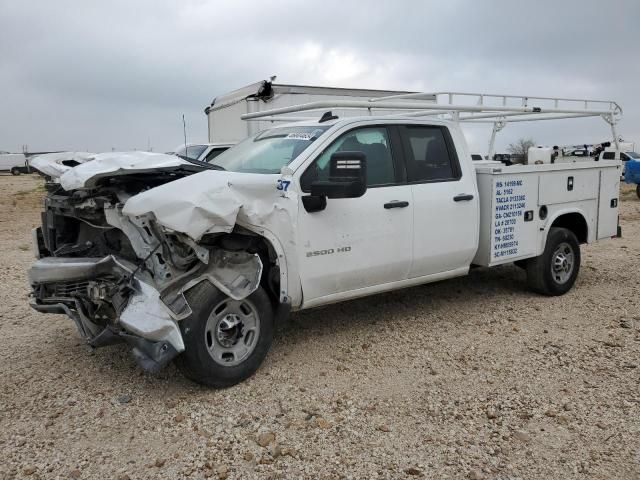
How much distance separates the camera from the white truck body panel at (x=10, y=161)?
50.7m

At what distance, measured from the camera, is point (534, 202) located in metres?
6.10

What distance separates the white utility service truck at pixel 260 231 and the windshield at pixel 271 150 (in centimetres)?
2

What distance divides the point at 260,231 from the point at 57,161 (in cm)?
186

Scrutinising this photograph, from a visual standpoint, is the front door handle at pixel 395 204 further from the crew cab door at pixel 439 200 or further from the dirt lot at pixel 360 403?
the dirt lot at pixel 360 403

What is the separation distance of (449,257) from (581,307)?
1.72 m

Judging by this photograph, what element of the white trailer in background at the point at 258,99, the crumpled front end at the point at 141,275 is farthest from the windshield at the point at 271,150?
the white trailer in background at the point at 258,99

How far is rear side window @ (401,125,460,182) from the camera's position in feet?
17.0

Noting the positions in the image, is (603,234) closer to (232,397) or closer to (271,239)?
(271,239)

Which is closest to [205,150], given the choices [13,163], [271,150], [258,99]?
[258,99]

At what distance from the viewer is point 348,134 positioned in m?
4.80

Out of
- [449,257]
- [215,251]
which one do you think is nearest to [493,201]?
[449,257]

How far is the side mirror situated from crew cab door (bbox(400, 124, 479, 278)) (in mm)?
1022

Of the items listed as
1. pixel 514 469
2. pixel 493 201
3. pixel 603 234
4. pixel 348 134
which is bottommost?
pixel 514 469

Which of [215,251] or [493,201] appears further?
[493,201]
